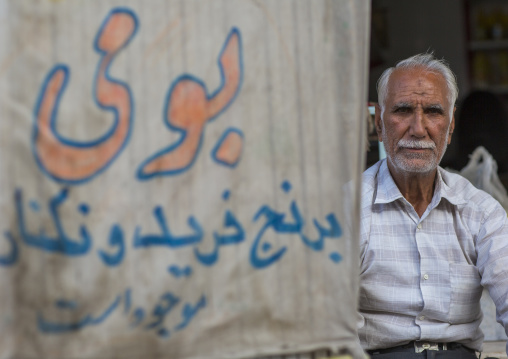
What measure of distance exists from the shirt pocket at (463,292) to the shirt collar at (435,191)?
22 centimetres

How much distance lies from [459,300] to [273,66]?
1184 millimetres

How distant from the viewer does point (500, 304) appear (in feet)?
7.01

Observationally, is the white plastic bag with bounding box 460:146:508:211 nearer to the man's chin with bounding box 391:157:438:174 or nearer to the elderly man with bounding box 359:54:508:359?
the elderly man with bounding box 359:54:508:359

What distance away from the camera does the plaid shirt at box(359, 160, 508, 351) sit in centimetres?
218

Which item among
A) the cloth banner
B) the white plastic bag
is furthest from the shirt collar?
the white plastic bag

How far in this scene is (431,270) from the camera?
220 centimetres

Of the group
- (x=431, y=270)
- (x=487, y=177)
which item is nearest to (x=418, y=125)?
(x=431, y=270)

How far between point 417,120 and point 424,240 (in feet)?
1.35

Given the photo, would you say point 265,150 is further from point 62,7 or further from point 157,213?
point 62,7

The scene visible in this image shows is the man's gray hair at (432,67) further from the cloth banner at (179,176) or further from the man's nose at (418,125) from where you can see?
the cloth banner at (179,176)

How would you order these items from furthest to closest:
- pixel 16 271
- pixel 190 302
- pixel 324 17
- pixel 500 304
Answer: pixel 500 304 → pixel 324 17 → pixel 190 302 → pixel 16 271

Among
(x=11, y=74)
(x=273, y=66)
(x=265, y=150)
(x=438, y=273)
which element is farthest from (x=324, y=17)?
(x=438, y=273)

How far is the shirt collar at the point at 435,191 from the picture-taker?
2.30 metres

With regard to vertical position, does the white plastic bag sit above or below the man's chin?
below
